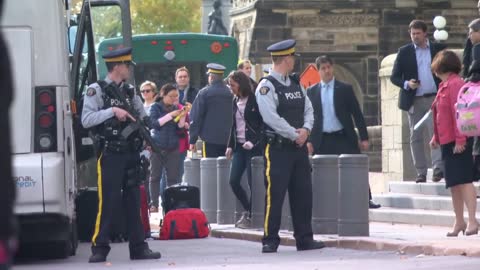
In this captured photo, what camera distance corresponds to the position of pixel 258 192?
16109 millimetres

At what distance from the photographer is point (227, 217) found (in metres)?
17.9

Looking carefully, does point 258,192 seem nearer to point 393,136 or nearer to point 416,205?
point 416,205

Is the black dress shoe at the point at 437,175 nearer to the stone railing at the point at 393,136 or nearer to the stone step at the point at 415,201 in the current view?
the stone step at the point at 415,201

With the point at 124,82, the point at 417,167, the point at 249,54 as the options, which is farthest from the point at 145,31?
the point at 124,82

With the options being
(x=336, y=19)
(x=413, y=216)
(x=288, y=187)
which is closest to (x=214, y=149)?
(x=413, y=216)

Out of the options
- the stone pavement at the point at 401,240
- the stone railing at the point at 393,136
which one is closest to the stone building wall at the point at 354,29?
the stone railing at the point at 393,136

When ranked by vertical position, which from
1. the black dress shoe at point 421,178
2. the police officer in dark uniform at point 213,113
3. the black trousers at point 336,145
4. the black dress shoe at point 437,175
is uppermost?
the police officer in dark uniform at point 213,113

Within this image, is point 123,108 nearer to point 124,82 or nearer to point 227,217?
point 124,82

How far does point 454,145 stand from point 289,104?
1545mm

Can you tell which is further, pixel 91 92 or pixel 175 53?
pixel 175 53

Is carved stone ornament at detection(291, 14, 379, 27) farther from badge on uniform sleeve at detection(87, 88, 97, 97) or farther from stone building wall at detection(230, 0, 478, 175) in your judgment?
badge on uniform sleeve at detection(87, 88, 97, 97)

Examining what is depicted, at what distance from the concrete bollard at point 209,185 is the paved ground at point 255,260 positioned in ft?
10.9

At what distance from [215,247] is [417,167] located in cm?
414

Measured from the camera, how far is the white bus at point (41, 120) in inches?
475
